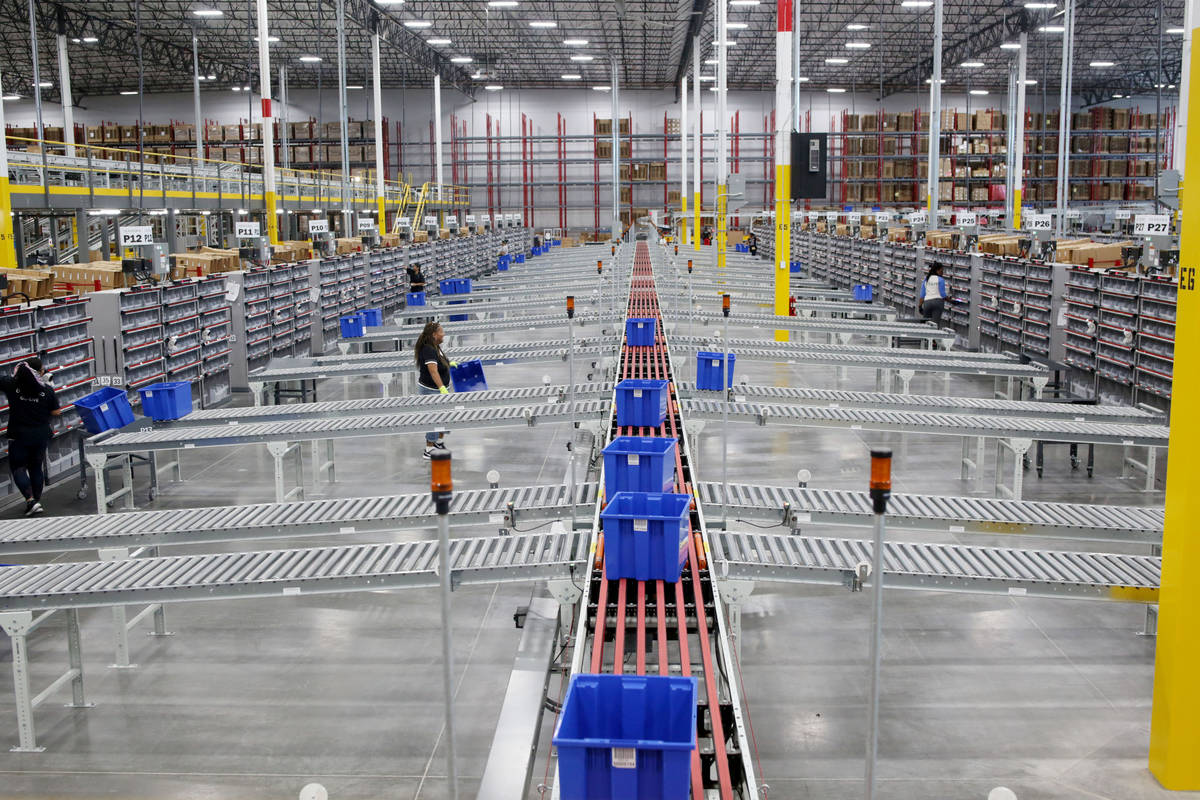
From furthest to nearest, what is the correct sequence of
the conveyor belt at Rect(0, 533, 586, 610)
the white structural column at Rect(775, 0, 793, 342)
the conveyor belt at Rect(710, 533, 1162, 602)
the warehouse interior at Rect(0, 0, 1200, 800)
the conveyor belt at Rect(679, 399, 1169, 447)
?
the white structural column at Rect(775, 0, 793, 342) < the conveyor belt at Rect(679, 399, 1169, 447) < the conveyor belt at Rect(710, 533, 1162, 602) < the conveyor belt at Rect(0, 533, 586, 610) < the warehouse interior at Rect(0, 0, 1200, 800)

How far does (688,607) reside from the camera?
16.8 feet

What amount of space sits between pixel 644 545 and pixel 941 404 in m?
6.49

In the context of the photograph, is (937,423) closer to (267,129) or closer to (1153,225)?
(1153,225)

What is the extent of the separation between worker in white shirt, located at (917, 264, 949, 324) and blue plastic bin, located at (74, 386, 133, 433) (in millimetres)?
13799

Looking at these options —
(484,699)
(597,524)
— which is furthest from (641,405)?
(484,699)

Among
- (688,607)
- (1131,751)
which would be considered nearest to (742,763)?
(688,607)

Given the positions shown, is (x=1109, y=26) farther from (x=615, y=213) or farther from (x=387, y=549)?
(x=387, y=549)

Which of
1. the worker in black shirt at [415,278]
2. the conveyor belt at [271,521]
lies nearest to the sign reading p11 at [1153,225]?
the conveyor belt at [271,521]

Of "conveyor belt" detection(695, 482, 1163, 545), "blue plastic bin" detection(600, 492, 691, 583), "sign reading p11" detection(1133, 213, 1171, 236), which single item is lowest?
"conveyor belt" detection(695, 482, 1163, 545)

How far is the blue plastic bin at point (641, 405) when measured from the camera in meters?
8.20

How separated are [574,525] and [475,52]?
3758 centimetres

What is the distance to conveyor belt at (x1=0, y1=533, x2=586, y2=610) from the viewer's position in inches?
221

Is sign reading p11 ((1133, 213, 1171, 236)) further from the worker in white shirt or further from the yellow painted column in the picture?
the yellow painted column

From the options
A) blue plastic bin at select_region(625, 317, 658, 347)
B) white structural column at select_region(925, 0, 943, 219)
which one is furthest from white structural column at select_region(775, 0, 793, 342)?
white structural column at select_region(925, 0, 943, 219)
